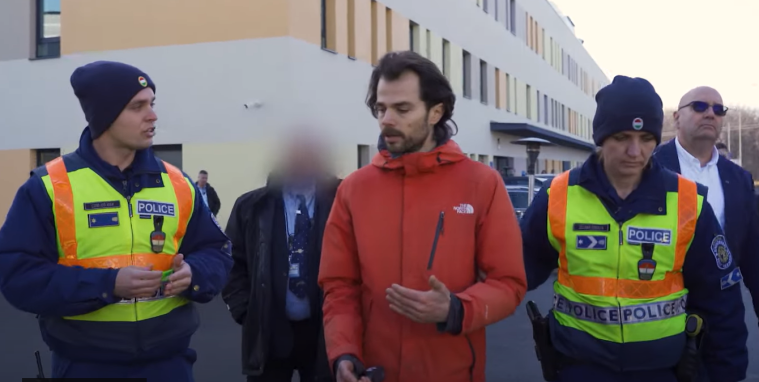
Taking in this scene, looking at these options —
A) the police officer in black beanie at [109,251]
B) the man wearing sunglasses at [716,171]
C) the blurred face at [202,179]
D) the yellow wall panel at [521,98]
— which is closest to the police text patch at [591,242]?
the man wearing sunglasses at [716,171]

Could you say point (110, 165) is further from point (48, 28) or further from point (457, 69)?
point (457, 69)

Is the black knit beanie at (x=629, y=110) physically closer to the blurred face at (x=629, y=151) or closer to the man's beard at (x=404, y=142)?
the blurred face at (x=629, y=151)

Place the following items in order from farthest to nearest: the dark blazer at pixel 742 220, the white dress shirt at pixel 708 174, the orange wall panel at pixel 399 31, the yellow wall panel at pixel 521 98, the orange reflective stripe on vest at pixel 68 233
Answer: the yellow wall panel at pixel 521 98, the orange wall panel at pixel 399 31, the white dress shirt at pixel 708 174, the dark blazer at pixel 742 220, the orange reflective stripe on vest at pixel 68 233

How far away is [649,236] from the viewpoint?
2.96m

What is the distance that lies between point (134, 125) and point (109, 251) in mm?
537

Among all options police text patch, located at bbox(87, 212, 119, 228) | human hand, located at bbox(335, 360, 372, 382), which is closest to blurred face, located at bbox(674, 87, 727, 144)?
human hand, located at bbox(335, 360, 372, 382)

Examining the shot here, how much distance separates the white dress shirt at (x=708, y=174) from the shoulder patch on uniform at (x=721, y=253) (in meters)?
0.77

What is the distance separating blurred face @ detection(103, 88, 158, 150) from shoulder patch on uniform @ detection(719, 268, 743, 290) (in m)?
2.46

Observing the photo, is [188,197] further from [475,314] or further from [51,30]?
[51,30]

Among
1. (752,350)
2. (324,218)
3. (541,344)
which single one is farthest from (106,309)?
(752,350)

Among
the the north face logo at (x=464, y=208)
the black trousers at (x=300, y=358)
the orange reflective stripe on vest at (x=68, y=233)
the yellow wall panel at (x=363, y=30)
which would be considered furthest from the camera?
the yellow wall panel at (x=363, y=30)

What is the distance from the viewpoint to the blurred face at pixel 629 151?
3018mm

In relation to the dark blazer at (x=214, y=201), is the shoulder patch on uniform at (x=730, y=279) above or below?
below

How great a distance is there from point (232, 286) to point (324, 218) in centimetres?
66
